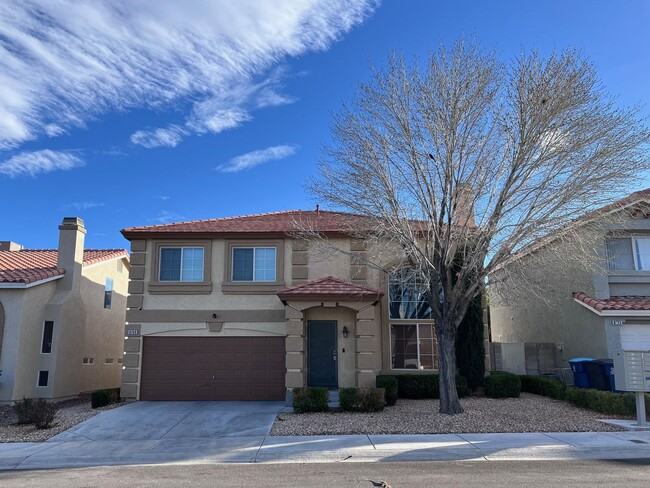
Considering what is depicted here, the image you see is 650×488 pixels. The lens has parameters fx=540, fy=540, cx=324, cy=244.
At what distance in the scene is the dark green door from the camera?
17.2 m

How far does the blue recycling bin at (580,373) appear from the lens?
1672 centimetres

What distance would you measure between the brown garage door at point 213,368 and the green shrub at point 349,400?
11.9 feet

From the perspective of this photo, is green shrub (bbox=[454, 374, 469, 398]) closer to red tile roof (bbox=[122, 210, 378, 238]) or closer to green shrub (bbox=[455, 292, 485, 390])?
green shrub (bbox=[455, 292, 485, 390])

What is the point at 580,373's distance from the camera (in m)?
16.9

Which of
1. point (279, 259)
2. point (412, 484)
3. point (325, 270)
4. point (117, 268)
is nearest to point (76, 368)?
point (117, 268)

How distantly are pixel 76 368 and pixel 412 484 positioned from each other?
14808 millimetres

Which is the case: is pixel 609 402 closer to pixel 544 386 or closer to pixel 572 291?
pixel 544 386

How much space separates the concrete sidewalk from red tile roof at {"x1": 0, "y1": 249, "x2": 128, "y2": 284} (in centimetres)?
706

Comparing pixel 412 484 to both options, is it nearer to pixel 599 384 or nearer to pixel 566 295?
pixel 599 384

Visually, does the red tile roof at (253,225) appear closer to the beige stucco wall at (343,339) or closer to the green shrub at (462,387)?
the beige stucco wall at (343,339)

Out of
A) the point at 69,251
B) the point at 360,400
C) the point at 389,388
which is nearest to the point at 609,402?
the point at 389,388

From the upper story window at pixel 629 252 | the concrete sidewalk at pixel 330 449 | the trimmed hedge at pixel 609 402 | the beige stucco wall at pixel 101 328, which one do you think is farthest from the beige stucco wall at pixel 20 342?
the upper story window at pixel 629 252

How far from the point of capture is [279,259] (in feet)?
60.3

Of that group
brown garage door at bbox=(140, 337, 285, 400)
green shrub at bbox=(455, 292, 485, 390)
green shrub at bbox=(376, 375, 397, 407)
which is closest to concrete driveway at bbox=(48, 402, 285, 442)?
brown garage door at bbox=(140, 337, 285, 400)
